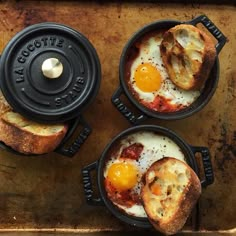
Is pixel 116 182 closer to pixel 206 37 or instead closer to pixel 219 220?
pixel 219 220

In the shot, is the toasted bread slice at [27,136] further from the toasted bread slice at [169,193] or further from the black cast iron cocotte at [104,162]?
the toasted bread slice at [169,193]

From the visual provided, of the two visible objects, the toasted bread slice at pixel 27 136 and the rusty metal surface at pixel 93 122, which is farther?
the rusty metal surface at pixel 93 122

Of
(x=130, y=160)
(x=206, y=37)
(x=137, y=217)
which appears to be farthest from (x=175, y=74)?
(x=137, y=217)

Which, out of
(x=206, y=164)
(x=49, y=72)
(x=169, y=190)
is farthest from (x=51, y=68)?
(x=206, y=164)

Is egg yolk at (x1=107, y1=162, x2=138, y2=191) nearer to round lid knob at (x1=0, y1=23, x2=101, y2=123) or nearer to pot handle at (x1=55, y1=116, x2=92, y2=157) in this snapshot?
pot handle at (x1=55, y1=116, x2=92, y2=157)

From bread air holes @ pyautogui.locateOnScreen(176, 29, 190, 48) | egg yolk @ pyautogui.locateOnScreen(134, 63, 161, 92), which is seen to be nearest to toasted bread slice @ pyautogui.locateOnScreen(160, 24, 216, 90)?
bread air holes @ pyautogui.locateOnScreen(176, 29, 190, 48)

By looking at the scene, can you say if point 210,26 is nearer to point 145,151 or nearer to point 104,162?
point 145,151

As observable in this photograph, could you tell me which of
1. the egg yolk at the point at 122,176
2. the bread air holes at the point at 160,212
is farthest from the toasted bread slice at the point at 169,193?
the egg yolk at the point at 122,176
